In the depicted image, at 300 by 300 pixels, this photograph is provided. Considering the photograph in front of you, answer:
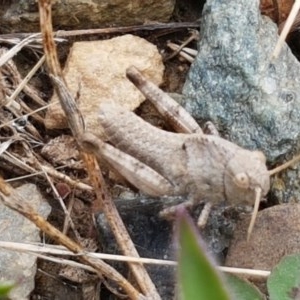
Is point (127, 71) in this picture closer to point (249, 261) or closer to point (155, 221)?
point (155, 221)

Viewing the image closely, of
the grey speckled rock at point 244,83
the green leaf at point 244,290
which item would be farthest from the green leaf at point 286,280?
the grey speckled rock at point 244,83

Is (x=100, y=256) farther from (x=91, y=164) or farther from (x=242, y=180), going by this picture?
(x=242, y=180)

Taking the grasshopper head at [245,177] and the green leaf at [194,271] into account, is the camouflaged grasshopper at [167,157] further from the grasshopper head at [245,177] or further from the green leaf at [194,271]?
the green leaf at [194,271]

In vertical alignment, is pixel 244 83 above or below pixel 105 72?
above

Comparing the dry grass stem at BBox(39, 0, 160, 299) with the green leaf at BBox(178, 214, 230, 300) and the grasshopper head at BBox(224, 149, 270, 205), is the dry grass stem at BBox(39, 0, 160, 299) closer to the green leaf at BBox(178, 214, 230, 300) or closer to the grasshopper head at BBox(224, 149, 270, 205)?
the grasshopper head at BBox(224, 149, 270, 205)

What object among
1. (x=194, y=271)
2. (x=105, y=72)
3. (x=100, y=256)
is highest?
(x=194, y=271)

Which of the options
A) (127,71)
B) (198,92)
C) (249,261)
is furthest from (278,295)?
(127,71)

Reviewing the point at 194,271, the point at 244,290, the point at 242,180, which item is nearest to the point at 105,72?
the point at 242,180
